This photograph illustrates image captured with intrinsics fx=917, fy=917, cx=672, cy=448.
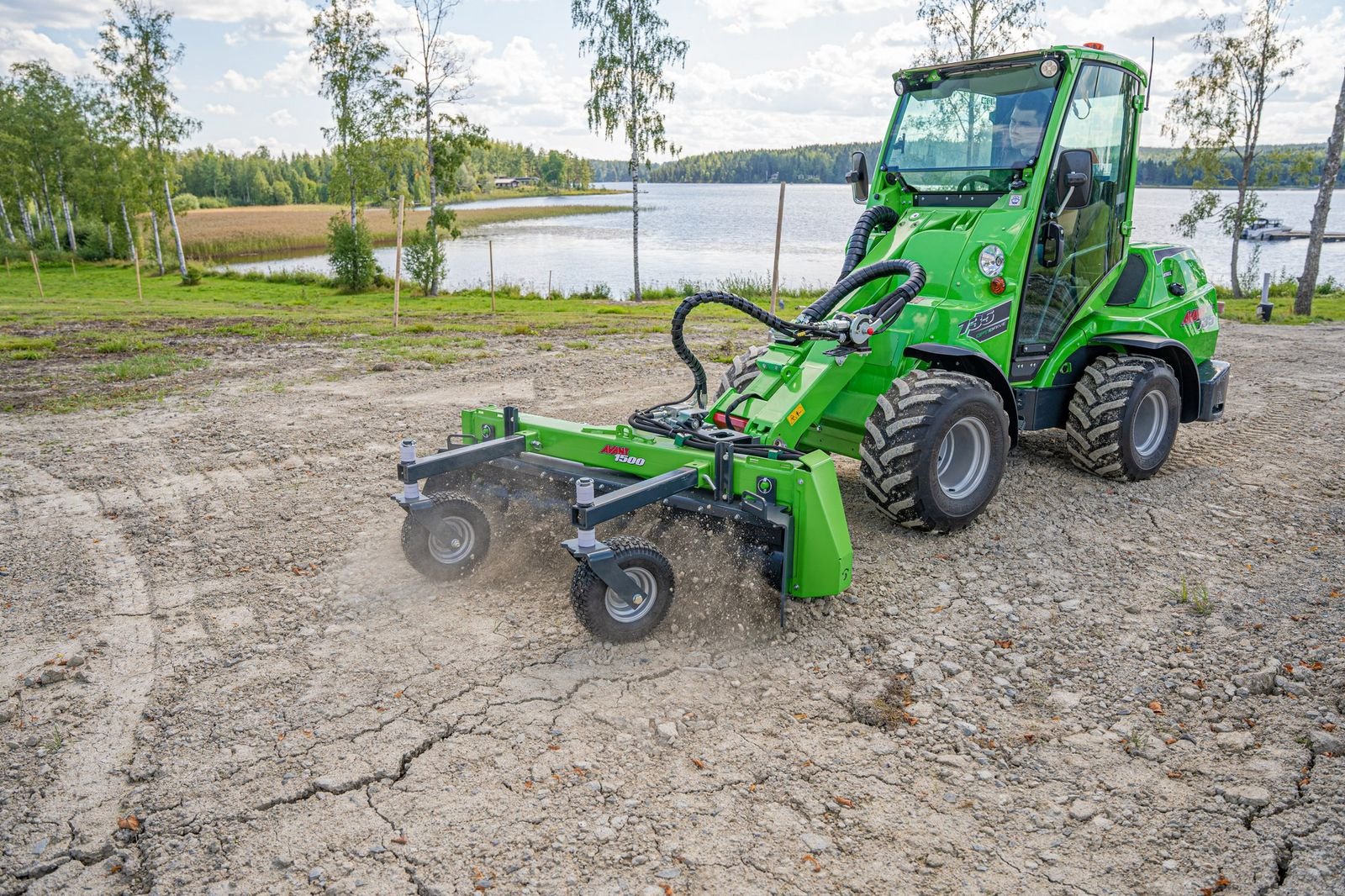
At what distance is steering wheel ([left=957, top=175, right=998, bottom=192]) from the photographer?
656 cm

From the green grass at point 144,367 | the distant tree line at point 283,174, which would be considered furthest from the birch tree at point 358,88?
the distant tree line at point 283,174

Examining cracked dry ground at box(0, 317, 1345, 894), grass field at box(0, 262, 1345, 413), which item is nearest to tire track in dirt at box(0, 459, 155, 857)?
cracked dry ground at box(0, 317, 1345, 894)

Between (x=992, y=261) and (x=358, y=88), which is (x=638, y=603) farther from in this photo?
(x=358, y=88)

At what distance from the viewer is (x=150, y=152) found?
33.0 metres

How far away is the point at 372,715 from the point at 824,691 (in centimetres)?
208

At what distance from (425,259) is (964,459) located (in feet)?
80.6

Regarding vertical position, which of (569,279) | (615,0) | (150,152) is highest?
(615,0)

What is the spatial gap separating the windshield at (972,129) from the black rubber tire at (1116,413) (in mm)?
1674

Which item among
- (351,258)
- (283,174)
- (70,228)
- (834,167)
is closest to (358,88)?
(351,258)

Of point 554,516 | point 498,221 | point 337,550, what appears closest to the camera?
point 554,516

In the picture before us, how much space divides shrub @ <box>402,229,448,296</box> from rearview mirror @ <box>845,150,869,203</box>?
2252 centimetres

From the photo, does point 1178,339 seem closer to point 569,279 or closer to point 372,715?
point 372,715

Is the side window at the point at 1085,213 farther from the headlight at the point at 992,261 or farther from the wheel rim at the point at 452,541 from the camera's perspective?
the wheel rim at the point at 452,541

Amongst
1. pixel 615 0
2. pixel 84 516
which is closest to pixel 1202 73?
pixel 615 0
